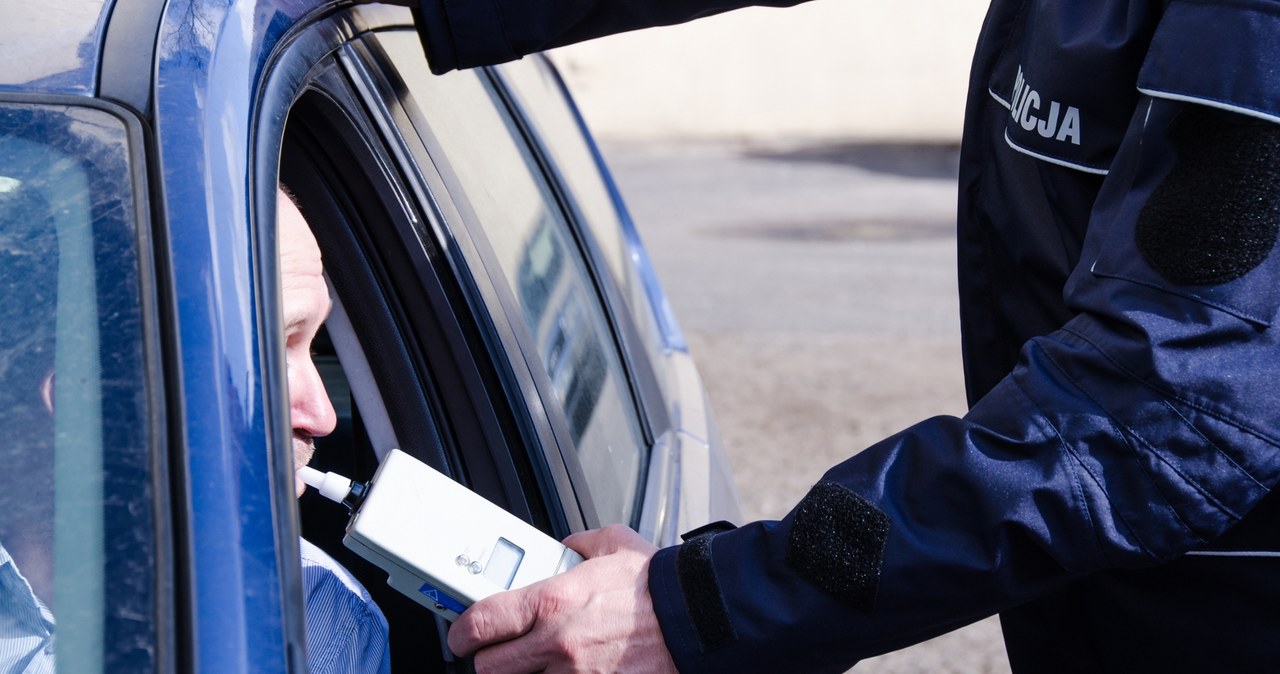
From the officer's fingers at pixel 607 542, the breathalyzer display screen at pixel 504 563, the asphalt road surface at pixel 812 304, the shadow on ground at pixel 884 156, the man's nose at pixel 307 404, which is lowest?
the shadow on ground at pixel 884 156

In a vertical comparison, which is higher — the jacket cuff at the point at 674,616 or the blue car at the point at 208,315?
the blue car at the point at 208,315

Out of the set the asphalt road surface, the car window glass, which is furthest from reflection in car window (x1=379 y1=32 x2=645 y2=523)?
the asphalt road surface

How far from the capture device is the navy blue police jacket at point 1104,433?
111cm

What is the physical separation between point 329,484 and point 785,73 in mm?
14117

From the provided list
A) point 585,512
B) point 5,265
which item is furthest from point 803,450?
point 5,265

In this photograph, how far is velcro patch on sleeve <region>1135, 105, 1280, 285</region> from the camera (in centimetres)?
110

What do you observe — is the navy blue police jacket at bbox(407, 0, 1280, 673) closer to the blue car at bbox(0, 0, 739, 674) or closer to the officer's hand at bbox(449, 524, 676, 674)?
the officer's hand at bbox(449, 524, 676, 674)

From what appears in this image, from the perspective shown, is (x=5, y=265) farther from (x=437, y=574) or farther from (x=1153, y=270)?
(x=1153, y=270)

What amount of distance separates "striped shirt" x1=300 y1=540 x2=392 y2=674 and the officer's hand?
0.77 feet

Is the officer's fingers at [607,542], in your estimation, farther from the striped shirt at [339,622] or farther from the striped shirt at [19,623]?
the striped shirt at [19,623]

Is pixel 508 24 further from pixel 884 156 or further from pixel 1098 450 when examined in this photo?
pixel 884 156

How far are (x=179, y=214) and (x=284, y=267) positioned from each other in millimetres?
429

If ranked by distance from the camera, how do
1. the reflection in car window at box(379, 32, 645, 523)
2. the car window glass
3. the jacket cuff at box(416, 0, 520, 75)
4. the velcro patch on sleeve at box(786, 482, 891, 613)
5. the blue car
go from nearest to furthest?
the blue car, the velcro patch on sleeve at box(786, 482, 891, 613), the jacket cuff at box(416, 0, 520, 75), the reflection in car window at box(379, 32, 645, 523), the car window glass

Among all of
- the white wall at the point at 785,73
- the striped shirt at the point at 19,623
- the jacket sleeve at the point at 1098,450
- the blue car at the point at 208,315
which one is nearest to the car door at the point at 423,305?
the blue car at the point at 208,315
